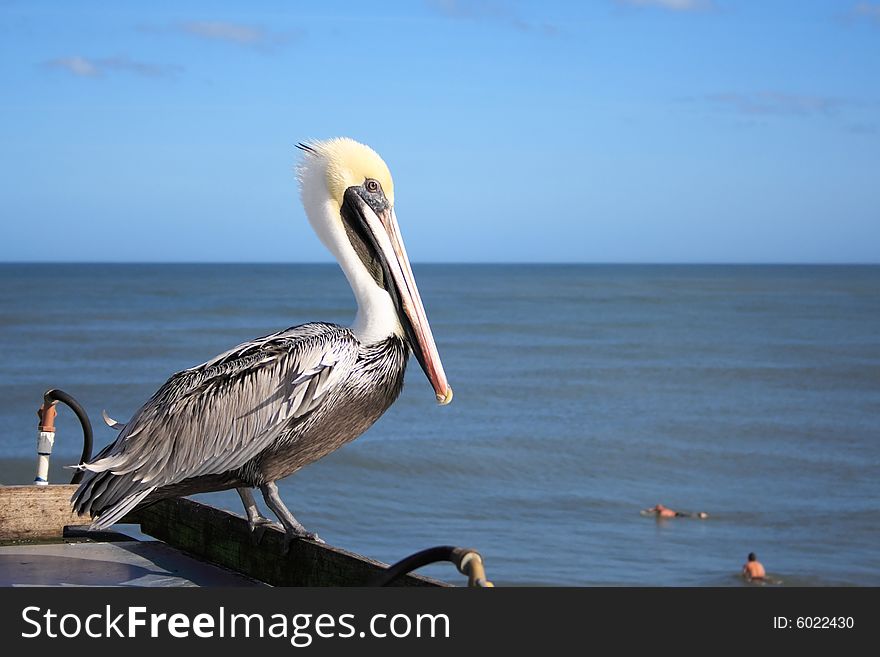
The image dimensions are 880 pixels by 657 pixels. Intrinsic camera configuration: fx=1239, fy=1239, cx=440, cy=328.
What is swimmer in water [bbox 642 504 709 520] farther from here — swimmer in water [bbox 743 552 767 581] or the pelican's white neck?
the pelican's white neck

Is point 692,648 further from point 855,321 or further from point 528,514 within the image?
point 855,321

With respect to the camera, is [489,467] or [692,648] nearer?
[692,648]

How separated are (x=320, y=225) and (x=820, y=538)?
35.2 feet

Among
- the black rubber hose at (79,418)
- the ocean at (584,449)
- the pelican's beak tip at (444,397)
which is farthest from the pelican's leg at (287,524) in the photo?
the ocean at (584,449)

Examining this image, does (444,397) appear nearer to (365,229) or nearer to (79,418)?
(365,229)

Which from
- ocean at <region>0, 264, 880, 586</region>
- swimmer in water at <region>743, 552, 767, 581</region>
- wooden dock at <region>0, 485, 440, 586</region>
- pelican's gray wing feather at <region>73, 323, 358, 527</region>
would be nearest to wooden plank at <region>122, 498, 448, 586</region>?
wooden dock at <region>0, 485, 440, 586</region>

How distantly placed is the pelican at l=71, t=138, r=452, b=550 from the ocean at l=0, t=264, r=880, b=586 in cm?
691

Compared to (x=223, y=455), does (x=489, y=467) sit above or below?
above

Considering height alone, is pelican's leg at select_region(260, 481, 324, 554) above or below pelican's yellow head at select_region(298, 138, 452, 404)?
below

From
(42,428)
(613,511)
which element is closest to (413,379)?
(613,511)

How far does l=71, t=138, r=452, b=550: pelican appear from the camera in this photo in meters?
4.14

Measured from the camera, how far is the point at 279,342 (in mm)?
4219

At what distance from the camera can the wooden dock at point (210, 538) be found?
398cm

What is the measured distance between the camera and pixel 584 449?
65.5ft
